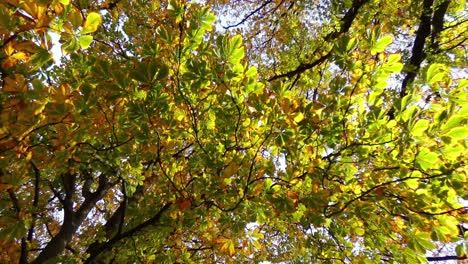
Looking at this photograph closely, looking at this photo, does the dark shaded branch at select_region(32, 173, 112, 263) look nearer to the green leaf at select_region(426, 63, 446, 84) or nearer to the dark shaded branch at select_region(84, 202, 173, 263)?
the dark shaded branch at select_region(84, 202, 173, 263)

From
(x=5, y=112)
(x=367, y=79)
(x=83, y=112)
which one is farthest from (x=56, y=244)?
(x=367, y=79)

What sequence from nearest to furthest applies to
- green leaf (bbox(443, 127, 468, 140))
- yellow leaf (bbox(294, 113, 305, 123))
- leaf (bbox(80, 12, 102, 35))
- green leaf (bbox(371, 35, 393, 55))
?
leaf (bbox(80, 12, 102, 35)) → green leaf (bbox(443, 127, 468, 140)) → green leaf (bbox(371, 35, 393, 55)) → yellow leaf (bbox(294, 113, 305, 123))

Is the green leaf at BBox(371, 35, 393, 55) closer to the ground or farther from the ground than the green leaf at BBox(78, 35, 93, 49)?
farther from the ground

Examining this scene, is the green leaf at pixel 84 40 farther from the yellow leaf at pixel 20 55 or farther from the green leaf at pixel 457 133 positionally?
the green leaf at pixel 457 133

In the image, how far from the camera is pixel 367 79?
7.73 feet

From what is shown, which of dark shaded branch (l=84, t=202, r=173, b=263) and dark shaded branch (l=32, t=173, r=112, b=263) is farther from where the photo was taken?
dark shaded branch (l=32, t=173, r=112, b=263)

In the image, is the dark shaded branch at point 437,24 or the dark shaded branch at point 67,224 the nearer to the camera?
the dark shaded branch at point 67,224

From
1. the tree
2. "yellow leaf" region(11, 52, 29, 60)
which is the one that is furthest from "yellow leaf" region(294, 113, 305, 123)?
"yellow leaf" region(11, 52, 29, 60)

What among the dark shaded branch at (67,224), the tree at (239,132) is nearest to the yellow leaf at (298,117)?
the tree at (239,132)

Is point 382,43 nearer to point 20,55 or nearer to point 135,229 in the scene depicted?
point 20,55

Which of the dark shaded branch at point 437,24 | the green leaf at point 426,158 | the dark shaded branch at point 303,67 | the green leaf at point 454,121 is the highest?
the dark shaded branch at point 437,24

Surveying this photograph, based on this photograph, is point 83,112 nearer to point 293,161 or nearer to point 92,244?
point 293,161

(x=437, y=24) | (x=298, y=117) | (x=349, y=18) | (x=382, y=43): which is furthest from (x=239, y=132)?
(x=437, y=24)

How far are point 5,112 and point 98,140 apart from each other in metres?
0.84
